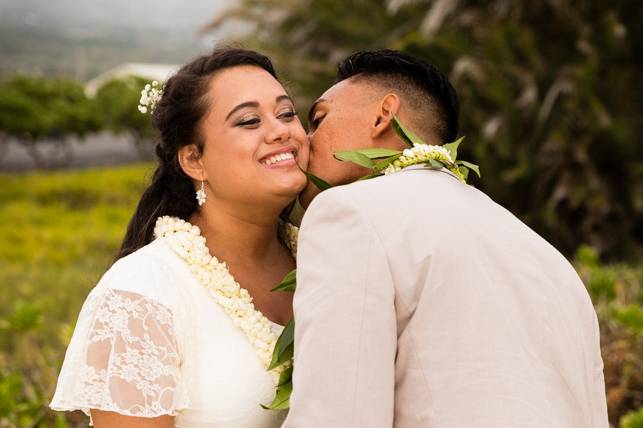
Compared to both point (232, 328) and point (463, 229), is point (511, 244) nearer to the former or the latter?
point (463, 229)

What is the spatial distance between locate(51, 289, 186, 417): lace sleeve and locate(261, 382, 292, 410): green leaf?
27 cm

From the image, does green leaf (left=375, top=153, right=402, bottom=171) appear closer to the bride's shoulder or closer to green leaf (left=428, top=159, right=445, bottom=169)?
green leaf (left=428, top=159, right=445, bottom=169)

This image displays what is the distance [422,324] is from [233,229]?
4.04 feet

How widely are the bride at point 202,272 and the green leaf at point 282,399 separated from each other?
14 cm

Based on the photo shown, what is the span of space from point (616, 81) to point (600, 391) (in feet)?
21.7

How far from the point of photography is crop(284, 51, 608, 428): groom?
6.23 ft

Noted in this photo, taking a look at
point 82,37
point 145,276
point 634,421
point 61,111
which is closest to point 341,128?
point 145,276

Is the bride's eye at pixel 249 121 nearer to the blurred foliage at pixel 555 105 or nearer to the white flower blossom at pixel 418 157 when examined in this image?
the white flower blossom at pixel 418 157

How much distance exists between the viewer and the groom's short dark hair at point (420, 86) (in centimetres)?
263

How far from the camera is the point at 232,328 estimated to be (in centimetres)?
277

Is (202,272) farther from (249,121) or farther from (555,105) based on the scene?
(555,105)

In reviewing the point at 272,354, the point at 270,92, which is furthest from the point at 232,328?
the point at 270,92

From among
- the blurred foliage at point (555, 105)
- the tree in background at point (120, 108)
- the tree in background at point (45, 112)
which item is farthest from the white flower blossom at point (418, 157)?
the tree in background at point (120, 108)

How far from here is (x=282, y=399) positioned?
2.50 m
